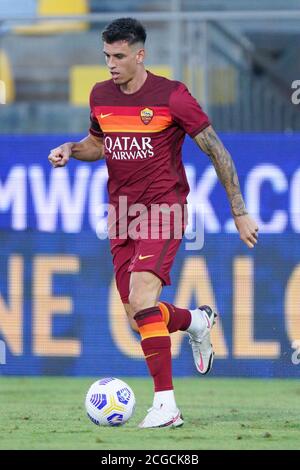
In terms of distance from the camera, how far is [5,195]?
954 centimetres

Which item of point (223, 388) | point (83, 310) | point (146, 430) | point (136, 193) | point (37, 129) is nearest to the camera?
point (146, 430)

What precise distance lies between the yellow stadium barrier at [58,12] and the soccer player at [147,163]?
510 centimetres

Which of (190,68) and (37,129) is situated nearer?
(190,68)

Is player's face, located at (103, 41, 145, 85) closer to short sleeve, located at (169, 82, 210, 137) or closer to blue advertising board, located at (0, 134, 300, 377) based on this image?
short sleeve, located at (169, 82, 210, 137)

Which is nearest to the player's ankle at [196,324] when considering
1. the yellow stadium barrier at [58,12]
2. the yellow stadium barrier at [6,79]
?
the yellow stadium barrier at [58,12]

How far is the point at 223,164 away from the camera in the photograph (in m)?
6.71

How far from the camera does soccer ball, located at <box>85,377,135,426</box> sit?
21.4 feet

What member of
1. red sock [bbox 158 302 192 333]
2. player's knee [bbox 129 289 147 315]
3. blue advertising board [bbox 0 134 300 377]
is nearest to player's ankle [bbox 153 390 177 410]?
player's knee [bbox 129 289 147 315]

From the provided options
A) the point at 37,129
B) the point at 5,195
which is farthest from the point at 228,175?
the point at 37,129

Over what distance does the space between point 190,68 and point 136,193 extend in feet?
14.5

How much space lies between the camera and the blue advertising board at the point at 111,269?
9297mm

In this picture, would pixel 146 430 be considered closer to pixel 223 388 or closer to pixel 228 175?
pixel 228 175

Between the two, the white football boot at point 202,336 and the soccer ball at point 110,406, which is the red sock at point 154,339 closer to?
the soccer ball at point 110,406

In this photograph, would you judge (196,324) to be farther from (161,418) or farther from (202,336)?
(161,418)
